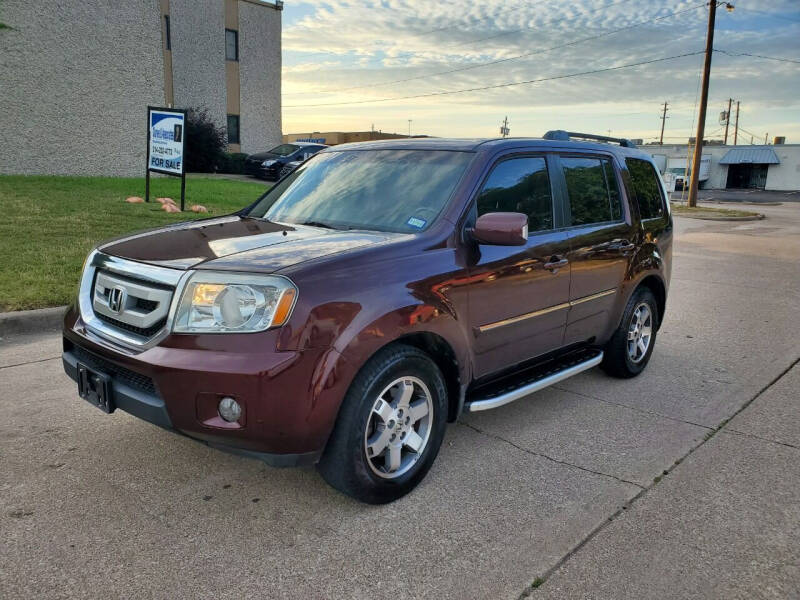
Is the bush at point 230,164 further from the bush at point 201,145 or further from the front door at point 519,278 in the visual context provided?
the front door at point 519,278

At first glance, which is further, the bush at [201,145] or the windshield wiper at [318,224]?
the bush at [201,145]

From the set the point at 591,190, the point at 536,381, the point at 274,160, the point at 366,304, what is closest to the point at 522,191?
the point at 591,190

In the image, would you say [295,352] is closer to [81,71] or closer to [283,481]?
[283,481]

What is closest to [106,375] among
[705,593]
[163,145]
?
[705,593]

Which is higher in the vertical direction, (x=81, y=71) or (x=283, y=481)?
(x=81, y=71)

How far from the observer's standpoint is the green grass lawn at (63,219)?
22.2ft

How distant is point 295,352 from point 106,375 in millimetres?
1016

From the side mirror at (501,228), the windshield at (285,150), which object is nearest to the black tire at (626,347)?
the side mirror at (501,228)

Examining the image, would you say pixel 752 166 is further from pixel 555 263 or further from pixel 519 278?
pixel 519 278

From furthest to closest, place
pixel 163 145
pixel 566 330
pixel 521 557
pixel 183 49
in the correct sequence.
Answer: pixel 183 49, pixel 163 145, pixel 566 330, pixel 521 557

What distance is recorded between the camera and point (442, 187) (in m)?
3.78

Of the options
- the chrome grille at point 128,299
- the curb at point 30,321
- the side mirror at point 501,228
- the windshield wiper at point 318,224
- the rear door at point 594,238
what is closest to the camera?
the chrome grille at point 128,299

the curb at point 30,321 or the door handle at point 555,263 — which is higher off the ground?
the door handle at point 555,263

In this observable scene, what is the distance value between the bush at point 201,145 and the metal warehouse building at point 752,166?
4128 cm
